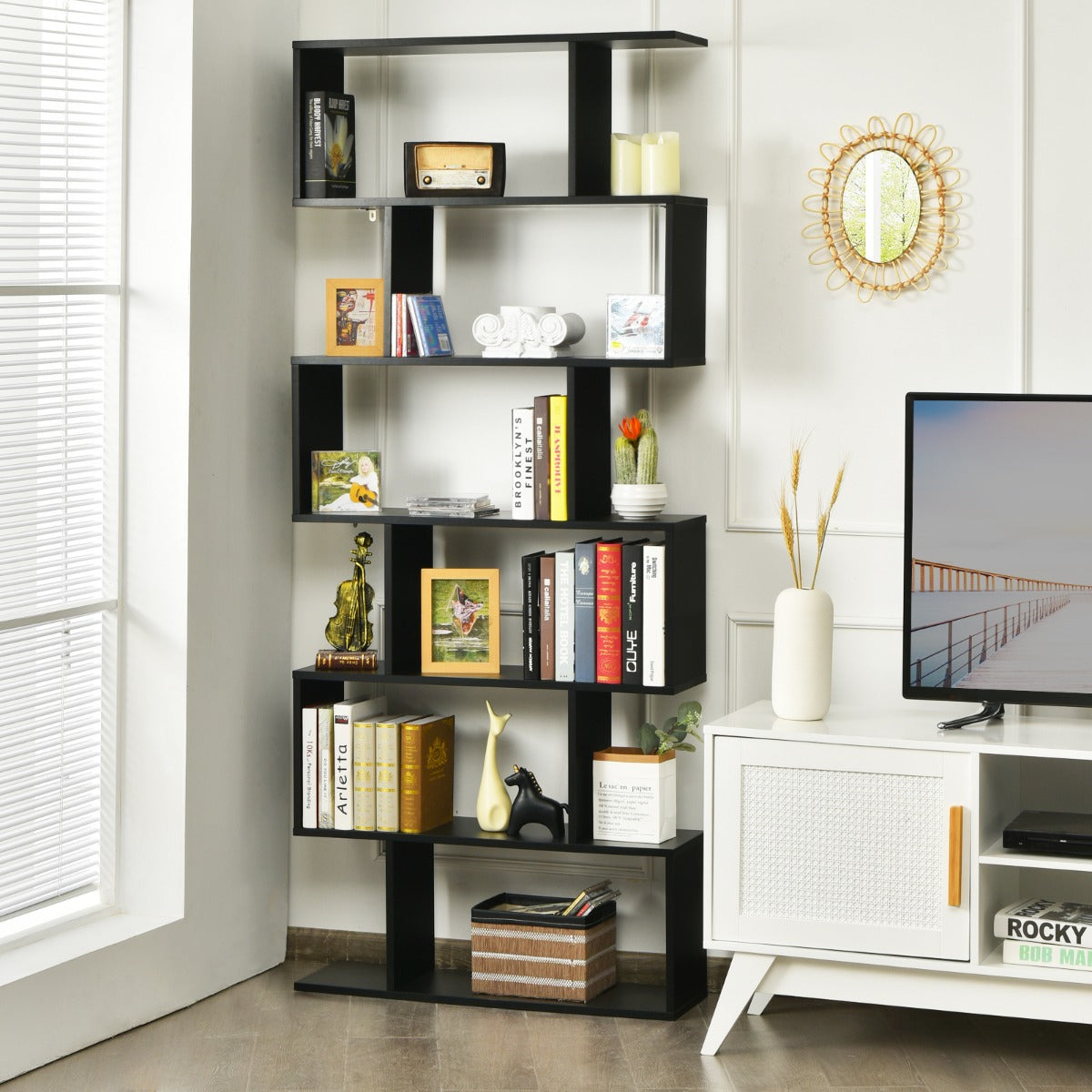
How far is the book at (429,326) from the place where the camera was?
3.63 m

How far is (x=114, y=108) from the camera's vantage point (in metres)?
3.49

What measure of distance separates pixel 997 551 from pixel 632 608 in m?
0.80

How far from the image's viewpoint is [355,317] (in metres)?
3.72

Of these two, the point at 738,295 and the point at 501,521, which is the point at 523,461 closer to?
the point at 501,521

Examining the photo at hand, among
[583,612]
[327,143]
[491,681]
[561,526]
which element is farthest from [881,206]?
[491,681]

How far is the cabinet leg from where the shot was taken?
10.8 feet

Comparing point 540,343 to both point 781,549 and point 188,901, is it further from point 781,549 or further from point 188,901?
point 188,901

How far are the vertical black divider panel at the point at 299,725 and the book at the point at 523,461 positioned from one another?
2.17ft

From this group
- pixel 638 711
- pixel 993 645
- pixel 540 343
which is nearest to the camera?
pixel 993 645

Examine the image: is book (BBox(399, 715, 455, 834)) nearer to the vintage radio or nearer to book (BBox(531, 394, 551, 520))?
book (BBox(531, 394, 551, 520))

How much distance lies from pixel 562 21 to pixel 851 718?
180 cm

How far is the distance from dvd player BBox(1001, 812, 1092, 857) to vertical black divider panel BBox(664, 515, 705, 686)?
2.60 ft

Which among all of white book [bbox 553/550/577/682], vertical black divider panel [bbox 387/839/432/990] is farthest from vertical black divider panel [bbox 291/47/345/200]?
vertical black divider panel [bbox 387/839/432/990]

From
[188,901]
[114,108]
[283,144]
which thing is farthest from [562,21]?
[188,901]
